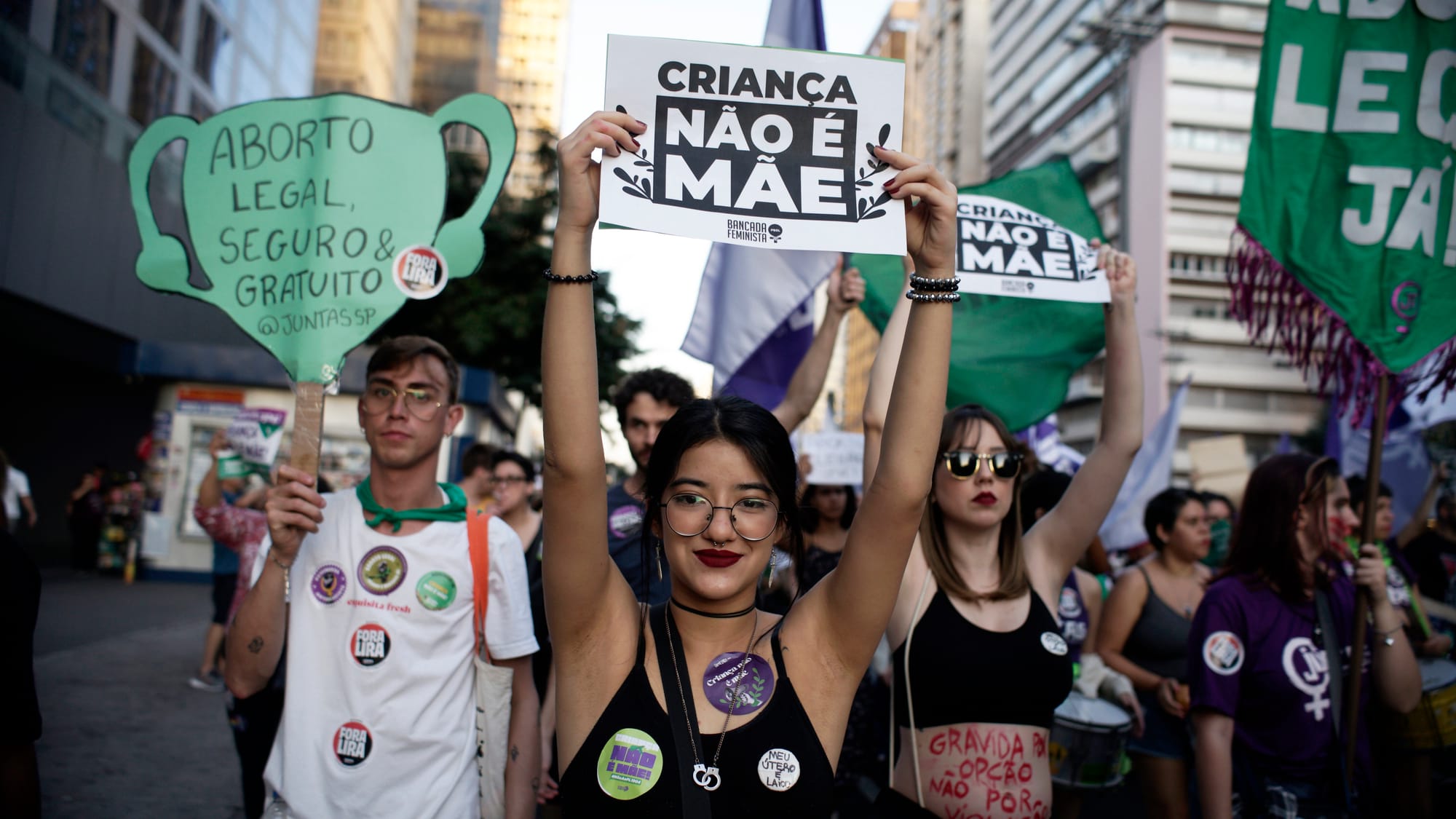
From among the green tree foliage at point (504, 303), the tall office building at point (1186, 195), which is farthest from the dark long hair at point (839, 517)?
the tall office building at point (1186, 195)

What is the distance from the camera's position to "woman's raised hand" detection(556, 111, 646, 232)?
1.87m

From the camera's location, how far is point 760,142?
2096 mm

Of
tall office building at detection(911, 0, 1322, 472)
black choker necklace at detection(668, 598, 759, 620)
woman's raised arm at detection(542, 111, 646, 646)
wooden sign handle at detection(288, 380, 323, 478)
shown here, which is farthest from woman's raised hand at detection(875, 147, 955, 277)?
tall office building at detection(911, 0, 1322, 472)

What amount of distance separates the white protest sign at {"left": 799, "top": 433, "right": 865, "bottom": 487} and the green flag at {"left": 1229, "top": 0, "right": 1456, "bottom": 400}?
3304mm

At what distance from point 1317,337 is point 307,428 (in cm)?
380

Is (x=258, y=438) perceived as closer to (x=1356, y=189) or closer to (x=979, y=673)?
(x=979, y=673)

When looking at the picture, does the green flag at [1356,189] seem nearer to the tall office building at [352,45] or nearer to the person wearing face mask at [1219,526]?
the person wearing face mask at [1219,526]

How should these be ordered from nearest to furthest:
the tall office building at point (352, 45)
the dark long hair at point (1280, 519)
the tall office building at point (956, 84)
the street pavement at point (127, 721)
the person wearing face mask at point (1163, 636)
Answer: the dark long hair at point (1280, 519) < the person wearing face mask at point (1163, 636) < the street pavement at point (127, 721) < the tall office building at point (352, 45) < the tall office building at point (956, 84)

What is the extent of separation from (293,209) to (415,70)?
62.7 m

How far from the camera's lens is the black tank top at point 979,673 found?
2643mm

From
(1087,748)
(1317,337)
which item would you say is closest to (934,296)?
(1087,748)

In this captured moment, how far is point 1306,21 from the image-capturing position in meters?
3.78

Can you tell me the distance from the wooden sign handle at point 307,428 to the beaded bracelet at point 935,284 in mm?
1557

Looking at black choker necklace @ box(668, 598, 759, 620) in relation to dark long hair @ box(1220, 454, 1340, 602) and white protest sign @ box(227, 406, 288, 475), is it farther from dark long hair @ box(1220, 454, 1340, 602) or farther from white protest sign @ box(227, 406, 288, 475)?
white protest sign @ box(227, 406, 288, 475)
